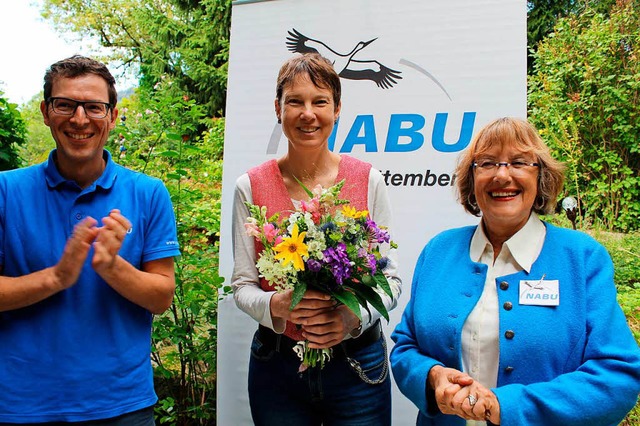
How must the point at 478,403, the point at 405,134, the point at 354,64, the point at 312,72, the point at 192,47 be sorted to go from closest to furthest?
the point at 478,403
the point at 312,72
the point at 405,134
the point at 354,64
the point at 192,47

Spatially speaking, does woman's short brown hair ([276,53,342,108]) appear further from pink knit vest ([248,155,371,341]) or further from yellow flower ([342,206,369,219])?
yellow flower ([342,206,369,219])

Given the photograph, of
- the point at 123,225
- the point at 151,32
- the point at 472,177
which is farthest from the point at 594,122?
the point at 151,32

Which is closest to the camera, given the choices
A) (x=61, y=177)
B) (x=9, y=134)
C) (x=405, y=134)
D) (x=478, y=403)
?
(x=478, y=403)

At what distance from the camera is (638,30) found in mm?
7410

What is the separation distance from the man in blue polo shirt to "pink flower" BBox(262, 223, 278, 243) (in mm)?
445

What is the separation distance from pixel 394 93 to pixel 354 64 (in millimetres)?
298

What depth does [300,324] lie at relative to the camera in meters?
2.03

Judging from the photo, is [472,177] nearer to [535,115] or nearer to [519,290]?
[519,290]

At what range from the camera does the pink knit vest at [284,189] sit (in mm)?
2184

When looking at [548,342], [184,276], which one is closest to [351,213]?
[548,342]

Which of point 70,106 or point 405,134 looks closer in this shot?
point 70,106

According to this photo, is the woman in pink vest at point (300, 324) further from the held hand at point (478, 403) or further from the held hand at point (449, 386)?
the held hand at point (478, 403)

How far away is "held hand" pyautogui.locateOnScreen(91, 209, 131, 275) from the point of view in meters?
1.79

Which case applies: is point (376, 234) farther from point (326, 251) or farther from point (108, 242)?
point (108, 242)
